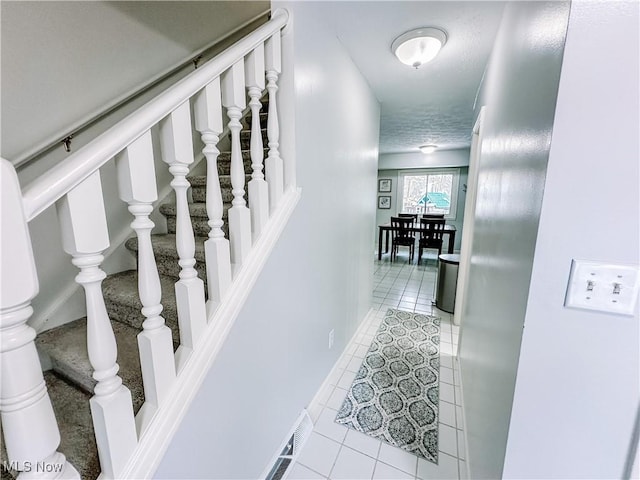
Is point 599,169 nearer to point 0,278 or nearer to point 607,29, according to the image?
point 607,29

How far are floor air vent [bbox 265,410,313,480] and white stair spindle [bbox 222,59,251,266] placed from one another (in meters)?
1.08

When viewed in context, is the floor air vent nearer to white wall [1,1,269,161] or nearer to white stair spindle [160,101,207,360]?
white stair spindle [160,101,207,360]

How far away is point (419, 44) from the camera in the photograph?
1.55 meters

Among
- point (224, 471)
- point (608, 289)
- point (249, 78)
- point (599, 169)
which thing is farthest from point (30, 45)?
point (608, 289)

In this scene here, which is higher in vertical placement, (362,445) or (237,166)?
(237,166)

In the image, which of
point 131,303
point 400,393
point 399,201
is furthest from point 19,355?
point 399,201

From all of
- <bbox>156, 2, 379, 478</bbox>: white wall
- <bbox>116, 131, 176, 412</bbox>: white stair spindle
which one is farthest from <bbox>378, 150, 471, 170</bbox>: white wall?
<bbox>116, 131, 176, 412</bbox>: white stair spindle

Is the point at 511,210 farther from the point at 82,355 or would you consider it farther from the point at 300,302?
the point at 82,355

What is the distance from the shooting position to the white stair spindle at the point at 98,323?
0.55 meters

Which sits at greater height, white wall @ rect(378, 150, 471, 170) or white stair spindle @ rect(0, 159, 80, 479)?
white wall @ rect(378, 150, 471, 170)

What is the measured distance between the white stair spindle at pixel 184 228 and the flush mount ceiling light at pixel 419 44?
1.48 metres

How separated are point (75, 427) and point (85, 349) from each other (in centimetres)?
29

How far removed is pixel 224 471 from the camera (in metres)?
0.98

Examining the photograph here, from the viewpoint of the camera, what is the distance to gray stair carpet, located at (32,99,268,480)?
781 millimetres
